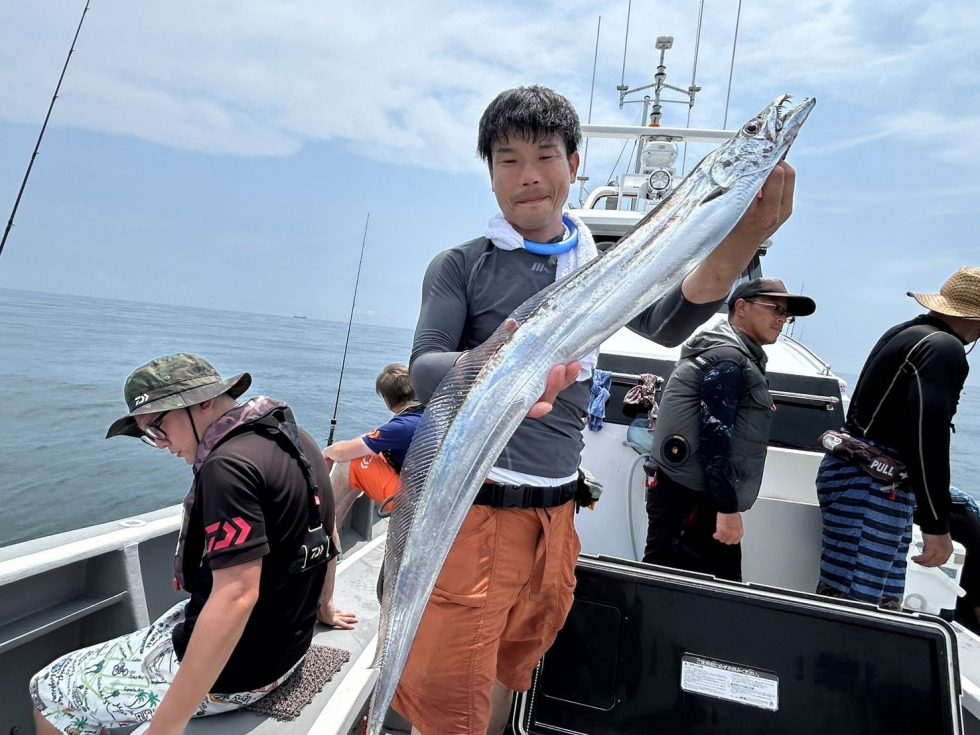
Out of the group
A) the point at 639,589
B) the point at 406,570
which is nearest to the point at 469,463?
the point at 406,570

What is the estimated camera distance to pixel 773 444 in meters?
4.35

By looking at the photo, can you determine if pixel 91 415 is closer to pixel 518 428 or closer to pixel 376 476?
pixel 376 476

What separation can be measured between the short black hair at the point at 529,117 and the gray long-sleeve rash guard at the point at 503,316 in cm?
33

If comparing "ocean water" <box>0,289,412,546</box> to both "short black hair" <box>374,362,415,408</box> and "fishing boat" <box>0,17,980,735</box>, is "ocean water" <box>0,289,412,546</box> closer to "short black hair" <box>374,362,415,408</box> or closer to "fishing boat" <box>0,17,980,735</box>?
"short black hair" <box>374,362,415,408</box>

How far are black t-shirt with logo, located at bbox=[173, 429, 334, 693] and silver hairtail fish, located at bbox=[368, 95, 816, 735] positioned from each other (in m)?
0.75

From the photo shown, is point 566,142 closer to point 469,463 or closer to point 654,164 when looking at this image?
point 469,463

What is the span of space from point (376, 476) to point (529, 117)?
3.05 metres

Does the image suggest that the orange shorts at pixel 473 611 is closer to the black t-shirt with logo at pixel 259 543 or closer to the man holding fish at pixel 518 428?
the man holding fish at pixel 518 428

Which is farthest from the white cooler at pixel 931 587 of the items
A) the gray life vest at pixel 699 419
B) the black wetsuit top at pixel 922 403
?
the gray life vest at pixel 699 419

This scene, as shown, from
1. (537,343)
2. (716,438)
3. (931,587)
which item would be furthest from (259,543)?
(931,587)

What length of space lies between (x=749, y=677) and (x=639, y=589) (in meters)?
0.50

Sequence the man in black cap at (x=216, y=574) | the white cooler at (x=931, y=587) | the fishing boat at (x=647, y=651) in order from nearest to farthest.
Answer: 1. the man in black cap at (x=216, y=574)
2. the fishing boat at (x=647, y=651)
3. the white cooler at (x=931, y=587)

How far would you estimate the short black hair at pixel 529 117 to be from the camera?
1.62m

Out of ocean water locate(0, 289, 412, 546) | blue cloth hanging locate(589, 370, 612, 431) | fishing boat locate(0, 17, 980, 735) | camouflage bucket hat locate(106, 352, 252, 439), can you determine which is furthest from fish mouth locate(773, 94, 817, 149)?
ocean water locate(0, 289, 412, 546)
